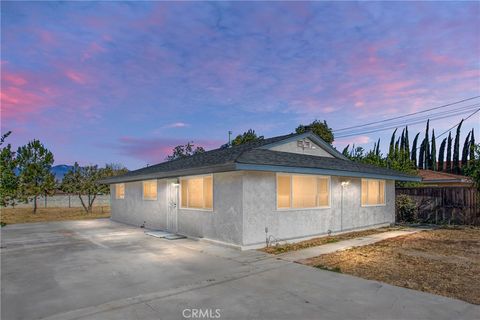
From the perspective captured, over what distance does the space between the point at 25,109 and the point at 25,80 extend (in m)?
4.30

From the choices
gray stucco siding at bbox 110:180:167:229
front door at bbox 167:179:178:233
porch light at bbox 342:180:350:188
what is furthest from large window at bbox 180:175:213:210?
porch light at bbox 342:180:350:188

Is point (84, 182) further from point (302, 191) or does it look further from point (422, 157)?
point (422, 157)

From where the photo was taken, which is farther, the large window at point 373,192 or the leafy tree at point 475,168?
the large window at point 373,192

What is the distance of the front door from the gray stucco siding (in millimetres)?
355

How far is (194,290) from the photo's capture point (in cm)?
542

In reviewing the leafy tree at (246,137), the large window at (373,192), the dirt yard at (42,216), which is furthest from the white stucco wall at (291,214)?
the leafy tree at (246,137)

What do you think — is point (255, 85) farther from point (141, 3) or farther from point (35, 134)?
point (35, 134)

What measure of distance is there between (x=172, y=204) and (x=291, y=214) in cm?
505

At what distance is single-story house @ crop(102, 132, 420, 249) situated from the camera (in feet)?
30.8

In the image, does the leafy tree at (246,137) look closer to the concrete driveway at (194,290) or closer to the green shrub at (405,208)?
the green shrub at (405,208)

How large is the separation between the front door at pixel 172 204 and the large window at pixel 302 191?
4420mm

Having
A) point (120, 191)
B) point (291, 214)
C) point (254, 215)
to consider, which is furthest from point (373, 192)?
point (120, 191)

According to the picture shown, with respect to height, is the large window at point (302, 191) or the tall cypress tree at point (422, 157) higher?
the tall cypress tree at point (422, 157)

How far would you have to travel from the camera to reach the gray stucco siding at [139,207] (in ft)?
44.4
